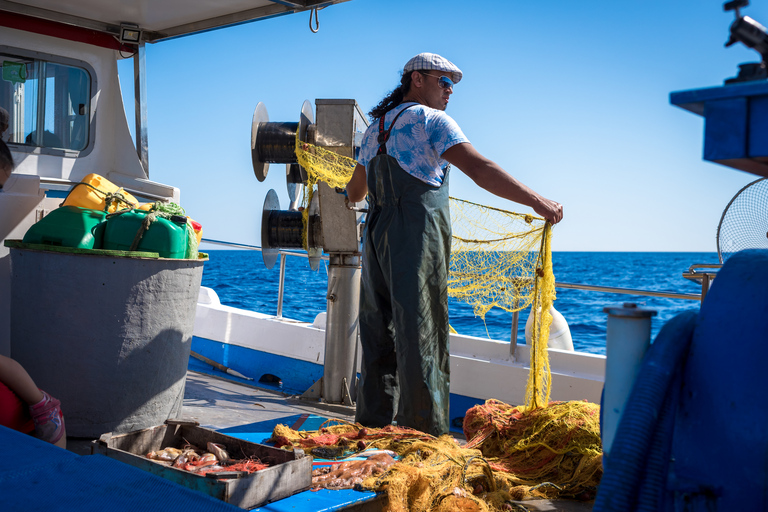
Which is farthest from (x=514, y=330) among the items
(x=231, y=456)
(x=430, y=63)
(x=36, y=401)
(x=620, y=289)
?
(x=36, y=401)

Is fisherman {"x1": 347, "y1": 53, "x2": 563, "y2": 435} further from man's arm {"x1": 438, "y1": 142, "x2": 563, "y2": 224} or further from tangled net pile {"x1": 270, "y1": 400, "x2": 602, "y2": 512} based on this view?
tangled net pile {"x1": 270, "y1": 400, "x2": 602, "y2": 512}

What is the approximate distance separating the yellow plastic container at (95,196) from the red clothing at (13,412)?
145 cm

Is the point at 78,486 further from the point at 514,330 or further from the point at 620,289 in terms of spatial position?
the point at 620,289

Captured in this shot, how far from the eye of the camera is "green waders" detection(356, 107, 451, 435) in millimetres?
3594

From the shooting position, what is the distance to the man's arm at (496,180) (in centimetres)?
343

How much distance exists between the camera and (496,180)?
3.47 meters

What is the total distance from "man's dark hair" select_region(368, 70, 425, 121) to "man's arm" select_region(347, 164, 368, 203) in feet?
1.18

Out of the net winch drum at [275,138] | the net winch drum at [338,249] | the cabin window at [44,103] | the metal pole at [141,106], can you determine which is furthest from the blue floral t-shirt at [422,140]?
the cabin window at [44,103]

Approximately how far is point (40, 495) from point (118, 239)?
2450 millimetres

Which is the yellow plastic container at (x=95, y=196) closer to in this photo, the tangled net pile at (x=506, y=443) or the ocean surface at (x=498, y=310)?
the tangled net pile at (x=506, y=443)

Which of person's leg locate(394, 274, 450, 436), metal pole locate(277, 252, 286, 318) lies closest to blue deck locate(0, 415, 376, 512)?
person's leg locate(394, 274, 450, 436)

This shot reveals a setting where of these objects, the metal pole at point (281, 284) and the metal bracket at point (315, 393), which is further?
the metal pole at point (281, 284)

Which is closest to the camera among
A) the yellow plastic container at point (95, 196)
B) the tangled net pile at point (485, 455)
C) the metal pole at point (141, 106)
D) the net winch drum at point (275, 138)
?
the tangled net pile at point (485, 455)

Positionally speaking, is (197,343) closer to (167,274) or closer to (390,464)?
(167,274)
